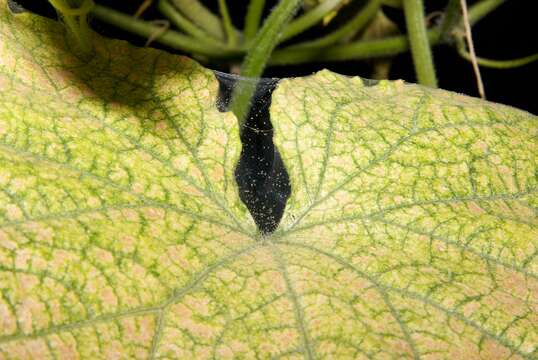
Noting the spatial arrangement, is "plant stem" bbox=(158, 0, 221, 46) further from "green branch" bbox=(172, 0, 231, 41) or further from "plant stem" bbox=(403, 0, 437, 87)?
"plant stem" bbox=(403, 0, 437, 87)

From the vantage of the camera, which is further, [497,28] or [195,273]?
[497,28]

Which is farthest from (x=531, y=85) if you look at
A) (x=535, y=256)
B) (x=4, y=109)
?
(x=4, y=109)

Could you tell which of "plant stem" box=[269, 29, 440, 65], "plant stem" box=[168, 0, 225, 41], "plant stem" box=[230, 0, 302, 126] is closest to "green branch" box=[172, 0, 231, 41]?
"plant stem" box=[168, 0, 225, 41]

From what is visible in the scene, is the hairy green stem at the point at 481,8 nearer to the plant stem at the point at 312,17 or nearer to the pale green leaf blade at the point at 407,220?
the plant stem at the point at 312,17

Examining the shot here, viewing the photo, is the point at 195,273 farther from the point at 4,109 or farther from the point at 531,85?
the point at 531,85

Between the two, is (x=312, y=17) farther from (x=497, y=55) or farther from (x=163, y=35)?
(x=497, y=55)

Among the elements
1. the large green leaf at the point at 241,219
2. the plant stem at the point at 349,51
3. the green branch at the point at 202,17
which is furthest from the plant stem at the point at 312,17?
the large green leaf at the point at 241,219
